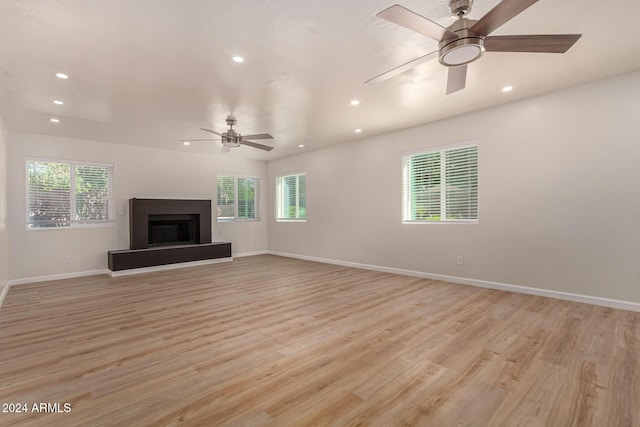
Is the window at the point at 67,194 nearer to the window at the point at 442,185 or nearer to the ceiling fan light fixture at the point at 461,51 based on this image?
the window at the point at 442,185

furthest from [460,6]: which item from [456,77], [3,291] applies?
[3,291]

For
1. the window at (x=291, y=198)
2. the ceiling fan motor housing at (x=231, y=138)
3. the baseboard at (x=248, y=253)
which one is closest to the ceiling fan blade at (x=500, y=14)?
the ceiling fan motor housing at (x=231, y=138)

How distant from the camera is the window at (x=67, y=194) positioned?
542cm

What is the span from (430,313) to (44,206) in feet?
22.6

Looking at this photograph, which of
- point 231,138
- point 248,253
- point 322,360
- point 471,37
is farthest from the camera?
point 248,253

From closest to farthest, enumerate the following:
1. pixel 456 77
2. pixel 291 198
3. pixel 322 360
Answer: pixel 322 360
pixel 456 77
pixel 291 198

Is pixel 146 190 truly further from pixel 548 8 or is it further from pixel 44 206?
pixel 548 8

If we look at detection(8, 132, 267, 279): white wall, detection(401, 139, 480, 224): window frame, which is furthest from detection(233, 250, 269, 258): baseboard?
detection(401, 139, 480, 224): window frame

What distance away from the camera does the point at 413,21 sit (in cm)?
188

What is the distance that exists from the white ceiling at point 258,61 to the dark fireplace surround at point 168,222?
1942mm

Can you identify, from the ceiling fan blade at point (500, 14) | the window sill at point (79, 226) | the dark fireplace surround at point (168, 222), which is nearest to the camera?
the ceiling fan blade at point (500, 14)

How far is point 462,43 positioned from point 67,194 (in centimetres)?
703

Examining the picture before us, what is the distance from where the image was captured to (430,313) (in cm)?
341

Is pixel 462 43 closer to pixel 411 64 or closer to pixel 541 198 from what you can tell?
pixel 411 64
